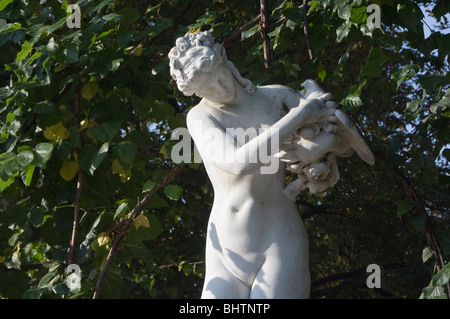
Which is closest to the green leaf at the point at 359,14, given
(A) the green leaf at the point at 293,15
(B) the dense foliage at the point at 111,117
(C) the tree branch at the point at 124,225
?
(B) the dense foliage at the point at 111,117

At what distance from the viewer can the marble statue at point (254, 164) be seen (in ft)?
13.3

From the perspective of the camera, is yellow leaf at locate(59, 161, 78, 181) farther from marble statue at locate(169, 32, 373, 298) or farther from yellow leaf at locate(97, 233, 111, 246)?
marble statue at locate(169, 32, 373, 298)

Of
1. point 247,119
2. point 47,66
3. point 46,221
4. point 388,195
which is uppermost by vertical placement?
point 247,119

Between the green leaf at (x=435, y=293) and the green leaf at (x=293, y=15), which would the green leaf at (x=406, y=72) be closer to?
the green leaf at (x=293, y=15)

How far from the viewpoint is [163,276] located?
8086mm

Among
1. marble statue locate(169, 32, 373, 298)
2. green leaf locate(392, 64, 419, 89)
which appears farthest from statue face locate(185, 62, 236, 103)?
green leaf locate(392, 64, 419, 89)

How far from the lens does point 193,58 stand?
164 inches

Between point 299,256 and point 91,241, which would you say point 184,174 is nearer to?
point 91,241

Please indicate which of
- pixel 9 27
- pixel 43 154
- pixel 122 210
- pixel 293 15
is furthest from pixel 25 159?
pixel 293 15

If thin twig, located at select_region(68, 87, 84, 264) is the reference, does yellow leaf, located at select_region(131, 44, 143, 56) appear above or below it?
above

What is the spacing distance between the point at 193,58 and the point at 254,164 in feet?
1.90

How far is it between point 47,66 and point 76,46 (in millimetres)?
239

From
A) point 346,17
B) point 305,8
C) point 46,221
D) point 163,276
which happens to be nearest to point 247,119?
point 346,17

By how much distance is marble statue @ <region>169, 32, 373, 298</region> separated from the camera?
4.04m
